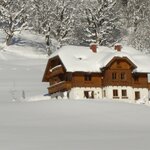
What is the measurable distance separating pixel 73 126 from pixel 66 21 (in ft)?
165

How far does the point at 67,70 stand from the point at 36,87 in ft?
14.0

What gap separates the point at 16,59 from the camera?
69.9 meters

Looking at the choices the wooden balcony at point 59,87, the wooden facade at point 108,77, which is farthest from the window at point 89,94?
the wooden balcony at point 59,87

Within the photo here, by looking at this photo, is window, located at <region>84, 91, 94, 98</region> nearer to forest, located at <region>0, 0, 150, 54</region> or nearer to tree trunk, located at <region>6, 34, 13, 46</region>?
forest, located at <region>0, 0, 150, 54</region>

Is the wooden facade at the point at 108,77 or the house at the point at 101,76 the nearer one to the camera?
the house at the point at 101,76

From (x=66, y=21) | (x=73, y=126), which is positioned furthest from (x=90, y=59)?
(x=66, y=21)

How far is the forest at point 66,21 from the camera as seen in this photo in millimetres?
77750

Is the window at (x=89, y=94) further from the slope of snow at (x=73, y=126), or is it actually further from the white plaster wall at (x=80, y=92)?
the slope of snow at (x=73, y=126)

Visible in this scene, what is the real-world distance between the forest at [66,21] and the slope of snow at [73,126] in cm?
3859

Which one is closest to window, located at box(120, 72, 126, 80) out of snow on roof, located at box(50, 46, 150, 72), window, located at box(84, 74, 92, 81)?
snow on roof, located at box(50, 46, 150, 72)

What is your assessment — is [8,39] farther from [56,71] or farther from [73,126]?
[73,126]

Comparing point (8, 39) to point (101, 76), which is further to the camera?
point (8, 39)

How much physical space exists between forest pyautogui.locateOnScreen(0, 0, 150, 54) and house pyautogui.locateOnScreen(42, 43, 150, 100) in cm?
2119

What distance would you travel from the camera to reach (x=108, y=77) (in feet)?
180
